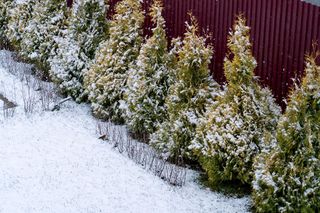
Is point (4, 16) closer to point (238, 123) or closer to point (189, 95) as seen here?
point (189, 95)

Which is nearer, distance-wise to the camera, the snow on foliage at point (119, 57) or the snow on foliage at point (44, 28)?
the snow on foliage at point (119, 57)

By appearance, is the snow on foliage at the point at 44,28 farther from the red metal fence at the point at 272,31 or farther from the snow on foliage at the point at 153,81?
the red metal fence at the point at 272,31

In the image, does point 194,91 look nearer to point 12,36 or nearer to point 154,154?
point 154,154

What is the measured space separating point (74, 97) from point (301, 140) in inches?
225

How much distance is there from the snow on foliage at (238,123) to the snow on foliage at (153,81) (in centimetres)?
147

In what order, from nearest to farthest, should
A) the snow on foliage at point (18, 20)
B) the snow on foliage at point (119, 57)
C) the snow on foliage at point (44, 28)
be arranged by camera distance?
the snow on foliage at point (119, 57), the snow on foliage at point (44, 28), the snow on foliage at point (18, 20)

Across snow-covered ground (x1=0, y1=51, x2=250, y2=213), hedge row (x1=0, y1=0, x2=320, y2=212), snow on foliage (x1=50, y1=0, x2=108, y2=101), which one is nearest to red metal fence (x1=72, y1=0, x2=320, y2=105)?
hedge row (x1=0, y1=0, x2=320, y2=212)

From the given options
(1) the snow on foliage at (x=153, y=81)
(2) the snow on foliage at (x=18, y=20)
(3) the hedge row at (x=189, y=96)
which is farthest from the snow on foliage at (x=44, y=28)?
(1) the snow on foliage at (x=153, y=81)

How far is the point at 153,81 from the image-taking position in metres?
9.16

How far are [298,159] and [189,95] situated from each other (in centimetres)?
226

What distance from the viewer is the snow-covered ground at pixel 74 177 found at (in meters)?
7.51

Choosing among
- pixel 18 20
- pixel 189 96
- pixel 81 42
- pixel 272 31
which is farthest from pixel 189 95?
pixel 18 20

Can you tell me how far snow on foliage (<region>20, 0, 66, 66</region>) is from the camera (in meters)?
12.1

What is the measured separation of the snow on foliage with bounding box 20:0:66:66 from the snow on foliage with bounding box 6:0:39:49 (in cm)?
40
